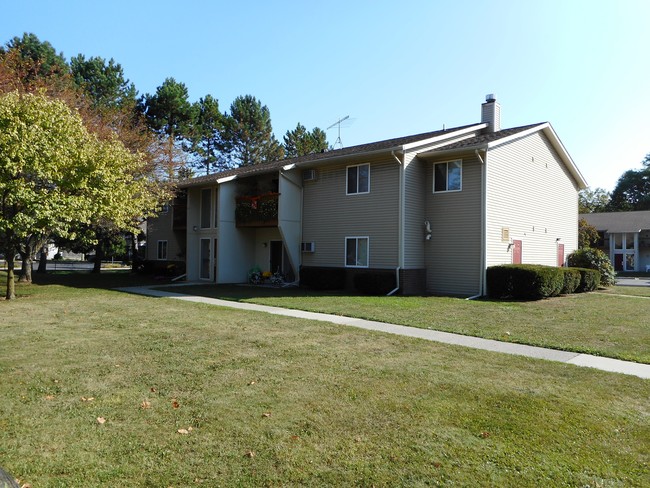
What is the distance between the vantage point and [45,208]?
1256 cm

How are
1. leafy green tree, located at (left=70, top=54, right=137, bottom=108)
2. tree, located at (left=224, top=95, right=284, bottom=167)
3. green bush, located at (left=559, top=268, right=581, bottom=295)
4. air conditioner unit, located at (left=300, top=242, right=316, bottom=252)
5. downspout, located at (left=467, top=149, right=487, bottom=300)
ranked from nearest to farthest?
downspout, located at (left=467, top=149, right=487, bottom=300), green bush, located at (left=559, top=268, right=581, bottom=295), air conditioner unit, located at (left=300, top=242, right=316, bottom=252), leafy green tree, located at (left=70, top=54, right=137, bottom=108), tree, located at (left=224, top=95, right=284, bottom=167)

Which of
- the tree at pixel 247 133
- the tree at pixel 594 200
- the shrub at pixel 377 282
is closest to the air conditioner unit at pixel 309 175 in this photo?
the shrub at pixel 377 282

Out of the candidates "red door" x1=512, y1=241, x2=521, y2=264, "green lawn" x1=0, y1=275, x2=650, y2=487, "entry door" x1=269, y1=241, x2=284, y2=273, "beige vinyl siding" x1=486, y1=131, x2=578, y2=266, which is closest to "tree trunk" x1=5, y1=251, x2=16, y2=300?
"green lawn" x1=0, y1=275, x2=650, y2=487

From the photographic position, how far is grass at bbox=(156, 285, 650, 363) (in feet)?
27.4

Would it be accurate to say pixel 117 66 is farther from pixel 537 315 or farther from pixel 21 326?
pixel 537 315

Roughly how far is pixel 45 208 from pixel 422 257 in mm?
12354

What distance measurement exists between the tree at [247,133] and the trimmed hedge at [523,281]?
3370 centimetres

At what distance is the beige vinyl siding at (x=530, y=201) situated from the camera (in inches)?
655

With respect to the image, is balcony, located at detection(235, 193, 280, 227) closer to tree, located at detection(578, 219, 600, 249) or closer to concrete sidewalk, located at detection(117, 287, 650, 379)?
concrete sidewalk, located at detection(117, 287, 650, 379)

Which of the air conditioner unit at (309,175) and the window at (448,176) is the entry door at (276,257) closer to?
the air conditioner unit at (309,175)

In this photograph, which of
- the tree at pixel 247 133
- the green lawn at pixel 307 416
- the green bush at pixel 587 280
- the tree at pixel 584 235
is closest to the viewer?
the green lawn at pixel 307 416

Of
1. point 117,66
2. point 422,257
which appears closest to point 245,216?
point 422,257

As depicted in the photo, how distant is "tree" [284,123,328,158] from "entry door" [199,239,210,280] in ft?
85.8

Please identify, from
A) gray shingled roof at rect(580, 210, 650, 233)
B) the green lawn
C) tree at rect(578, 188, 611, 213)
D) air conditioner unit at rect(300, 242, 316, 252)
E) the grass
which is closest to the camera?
the green lawn
